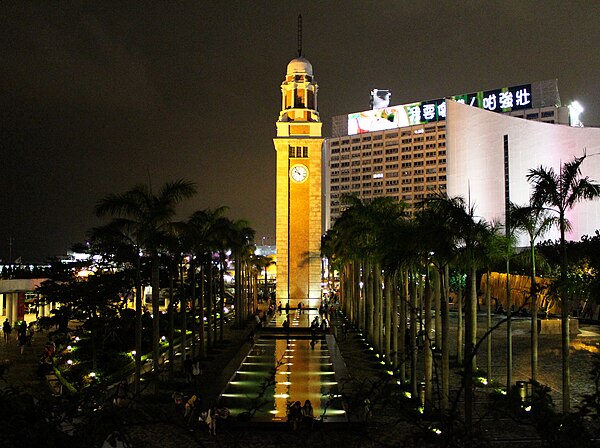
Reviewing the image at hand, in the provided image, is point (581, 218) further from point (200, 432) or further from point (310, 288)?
point (200, 432)

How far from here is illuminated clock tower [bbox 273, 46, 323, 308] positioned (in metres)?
41.6

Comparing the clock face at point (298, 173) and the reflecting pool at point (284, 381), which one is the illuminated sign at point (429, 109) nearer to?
the clock face at point (298, 173)

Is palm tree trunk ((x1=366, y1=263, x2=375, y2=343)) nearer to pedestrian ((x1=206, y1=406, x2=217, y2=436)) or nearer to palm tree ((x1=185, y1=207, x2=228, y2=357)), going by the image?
palm tree ((x1=185, y1=207, x2=228, y2=357))

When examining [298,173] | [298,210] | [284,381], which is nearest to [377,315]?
[284,381]

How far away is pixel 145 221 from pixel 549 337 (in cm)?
1875

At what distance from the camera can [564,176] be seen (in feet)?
36.2

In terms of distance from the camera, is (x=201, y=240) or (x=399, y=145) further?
(x=399, y=145)

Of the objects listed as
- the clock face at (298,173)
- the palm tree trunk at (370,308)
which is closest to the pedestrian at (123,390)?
the palm tree trunk at (370,308)

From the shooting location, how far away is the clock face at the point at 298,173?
136 ft

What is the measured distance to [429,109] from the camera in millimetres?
99250

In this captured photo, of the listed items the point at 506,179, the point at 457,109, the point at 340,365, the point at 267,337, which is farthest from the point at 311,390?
the point at 457,109

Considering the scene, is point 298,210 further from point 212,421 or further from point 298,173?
point 212,421

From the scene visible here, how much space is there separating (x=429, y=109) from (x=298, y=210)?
63.1 m

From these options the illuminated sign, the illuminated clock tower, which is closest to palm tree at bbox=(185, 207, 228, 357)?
the illuminated clock tower
